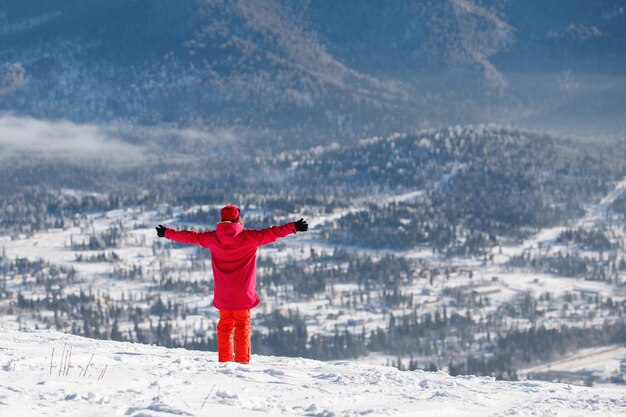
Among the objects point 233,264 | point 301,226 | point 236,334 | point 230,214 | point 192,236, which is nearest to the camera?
point 301,226

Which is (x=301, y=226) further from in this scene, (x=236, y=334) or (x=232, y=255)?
(x=236, y=334)

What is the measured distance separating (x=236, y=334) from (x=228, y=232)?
2.99 metres

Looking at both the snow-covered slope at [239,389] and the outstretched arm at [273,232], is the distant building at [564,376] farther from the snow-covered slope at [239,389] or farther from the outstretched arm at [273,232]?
the outstretched arm at [273,232]

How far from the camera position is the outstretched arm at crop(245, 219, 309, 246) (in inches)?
1038

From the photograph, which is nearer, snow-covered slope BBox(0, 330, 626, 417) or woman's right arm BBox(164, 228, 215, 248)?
snow-covered slope BBox(0, 330, 626, 417)

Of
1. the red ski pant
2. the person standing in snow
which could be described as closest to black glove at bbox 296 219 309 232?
the person standing in snow

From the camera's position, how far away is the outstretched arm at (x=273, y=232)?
26359mm

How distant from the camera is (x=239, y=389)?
23500 millimetres

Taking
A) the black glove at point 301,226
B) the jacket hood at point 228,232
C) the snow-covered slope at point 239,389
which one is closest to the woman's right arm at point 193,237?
the jacket hood at point 228,232

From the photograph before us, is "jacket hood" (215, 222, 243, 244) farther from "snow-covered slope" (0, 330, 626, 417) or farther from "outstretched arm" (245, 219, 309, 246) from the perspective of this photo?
"snow-covered slope" (0, 330, 626, 417)

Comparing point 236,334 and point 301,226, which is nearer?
point 301,226

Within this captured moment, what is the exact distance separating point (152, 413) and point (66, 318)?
170334 mm

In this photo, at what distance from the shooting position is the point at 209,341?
15950 cm

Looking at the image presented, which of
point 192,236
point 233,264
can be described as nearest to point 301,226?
point 233,264
